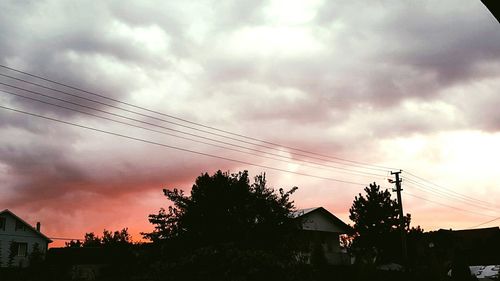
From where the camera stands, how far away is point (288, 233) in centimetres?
1767

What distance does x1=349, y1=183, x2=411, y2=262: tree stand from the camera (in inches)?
1996

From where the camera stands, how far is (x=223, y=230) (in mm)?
17422

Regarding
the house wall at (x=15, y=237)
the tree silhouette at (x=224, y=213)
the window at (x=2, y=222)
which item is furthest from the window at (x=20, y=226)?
the tree silhouette at (x=224, y=213)

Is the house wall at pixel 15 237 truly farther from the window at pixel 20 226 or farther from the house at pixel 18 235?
the window at pixel 20 226

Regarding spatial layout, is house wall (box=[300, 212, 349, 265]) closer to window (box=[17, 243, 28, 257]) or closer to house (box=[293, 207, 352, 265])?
Answer: house (box=[293, 207, 352, 265])

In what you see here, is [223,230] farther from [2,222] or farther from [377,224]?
[2,222]

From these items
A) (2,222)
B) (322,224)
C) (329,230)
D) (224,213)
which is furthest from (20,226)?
(224,213)

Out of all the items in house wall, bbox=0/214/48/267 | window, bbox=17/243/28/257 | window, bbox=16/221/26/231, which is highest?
window, bbox=16/221/26/231

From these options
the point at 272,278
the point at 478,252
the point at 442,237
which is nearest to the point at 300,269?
the point at 272,278

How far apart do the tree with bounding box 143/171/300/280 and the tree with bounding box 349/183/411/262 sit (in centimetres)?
3425

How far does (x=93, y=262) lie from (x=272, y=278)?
4996 centimetres

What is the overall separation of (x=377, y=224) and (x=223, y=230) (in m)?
38.9

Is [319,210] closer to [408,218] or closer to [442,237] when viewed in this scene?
[408,218]

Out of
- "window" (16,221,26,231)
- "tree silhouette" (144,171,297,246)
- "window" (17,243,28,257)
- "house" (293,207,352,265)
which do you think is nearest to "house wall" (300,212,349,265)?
"house" (293,207,352,265)
